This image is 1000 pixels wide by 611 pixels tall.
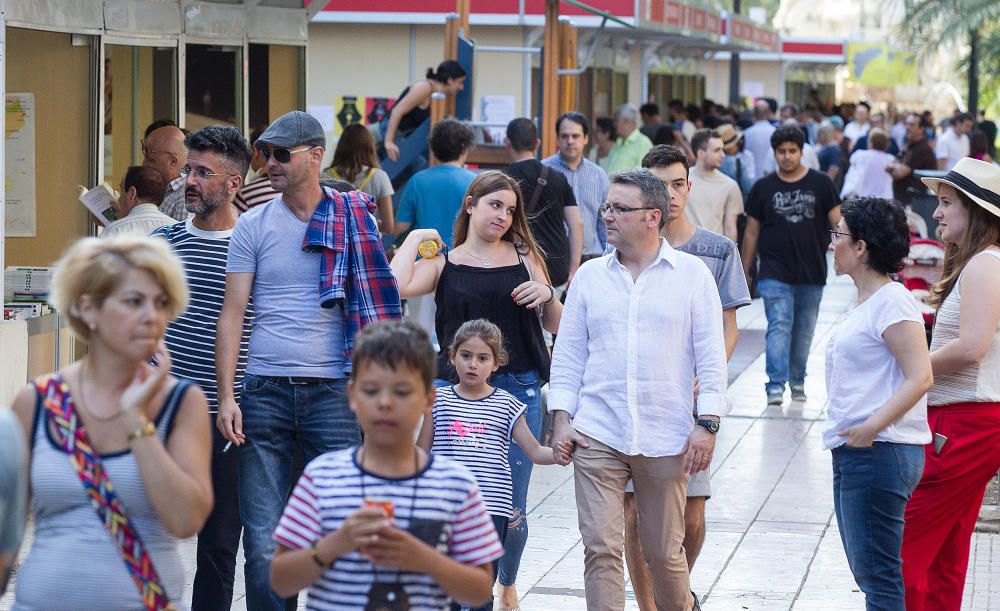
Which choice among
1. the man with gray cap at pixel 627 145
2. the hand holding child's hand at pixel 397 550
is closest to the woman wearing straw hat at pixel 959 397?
the hand holding child's hand at pixel 397 550

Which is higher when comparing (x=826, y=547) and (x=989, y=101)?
(x=989, y=101)

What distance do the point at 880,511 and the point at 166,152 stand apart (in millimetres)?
3626

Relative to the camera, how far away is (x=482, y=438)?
5449 mm

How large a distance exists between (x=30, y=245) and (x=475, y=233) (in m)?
3.75

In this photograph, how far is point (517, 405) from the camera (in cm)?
562

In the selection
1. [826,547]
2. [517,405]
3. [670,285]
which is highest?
[670,285]

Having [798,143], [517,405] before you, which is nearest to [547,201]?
[798,143]

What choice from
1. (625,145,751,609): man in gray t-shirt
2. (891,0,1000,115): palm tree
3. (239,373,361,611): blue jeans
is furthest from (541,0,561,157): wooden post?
(891,0,1000,115): palm tree

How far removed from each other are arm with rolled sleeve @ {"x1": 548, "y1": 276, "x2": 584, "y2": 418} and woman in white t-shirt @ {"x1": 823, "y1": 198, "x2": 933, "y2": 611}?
87cm

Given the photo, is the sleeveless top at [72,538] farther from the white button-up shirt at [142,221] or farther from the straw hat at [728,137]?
the straw hat at [728,137]

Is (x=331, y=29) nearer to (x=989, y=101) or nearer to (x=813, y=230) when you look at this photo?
(x=813, y=230)

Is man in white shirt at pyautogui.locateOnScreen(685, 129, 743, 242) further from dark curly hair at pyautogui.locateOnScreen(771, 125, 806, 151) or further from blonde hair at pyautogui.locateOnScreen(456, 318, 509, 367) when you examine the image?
blonde hair at pyautogui.locateOnScreen(456, 318, 509, 367)

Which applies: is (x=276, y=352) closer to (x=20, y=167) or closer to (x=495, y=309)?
(x=495, y=309)

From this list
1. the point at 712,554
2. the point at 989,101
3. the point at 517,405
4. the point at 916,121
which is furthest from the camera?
the point at 989,101
